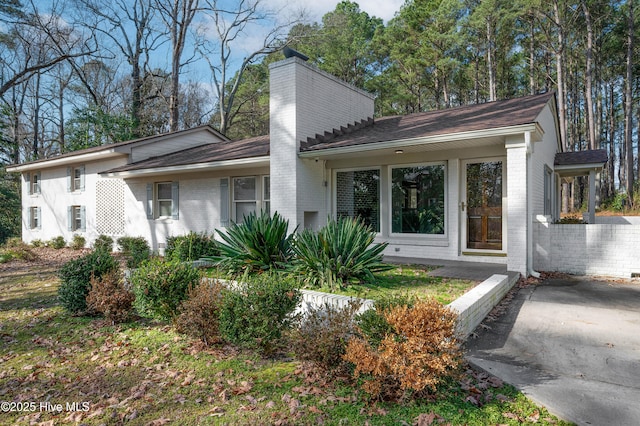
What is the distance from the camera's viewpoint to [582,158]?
11156 millimetres

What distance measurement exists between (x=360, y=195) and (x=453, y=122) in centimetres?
292

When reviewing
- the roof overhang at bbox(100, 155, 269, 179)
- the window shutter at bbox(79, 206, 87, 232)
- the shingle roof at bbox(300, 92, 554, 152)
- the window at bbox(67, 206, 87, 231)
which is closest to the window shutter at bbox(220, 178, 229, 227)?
the roof overhang at bbox(100, 155, 269, 179)

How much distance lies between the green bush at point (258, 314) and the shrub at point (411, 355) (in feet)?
3.74

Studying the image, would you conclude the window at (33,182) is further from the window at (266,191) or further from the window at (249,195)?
the window at (266,191)

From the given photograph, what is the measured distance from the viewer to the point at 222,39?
24.7m

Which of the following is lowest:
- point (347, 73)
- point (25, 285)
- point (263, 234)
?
point (25, 285)

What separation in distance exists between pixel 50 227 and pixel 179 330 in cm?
1678

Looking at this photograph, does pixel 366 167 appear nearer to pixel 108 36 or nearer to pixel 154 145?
pixel 154 145

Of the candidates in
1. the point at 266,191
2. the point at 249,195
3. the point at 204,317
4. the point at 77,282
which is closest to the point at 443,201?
the point at 266,191

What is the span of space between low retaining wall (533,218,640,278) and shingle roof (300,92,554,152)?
240 cm

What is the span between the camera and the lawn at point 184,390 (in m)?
2.86

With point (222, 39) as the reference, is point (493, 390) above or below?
below

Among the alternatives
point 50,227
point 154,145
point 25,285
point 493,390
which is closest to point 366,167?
point 493,390

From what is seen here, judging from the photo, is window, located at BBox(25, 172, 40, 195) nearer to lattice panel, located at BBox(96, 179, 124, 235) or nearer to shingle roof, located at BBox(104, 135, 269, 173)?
lattice panel, located at BBox(96, 179, 124, 235)
